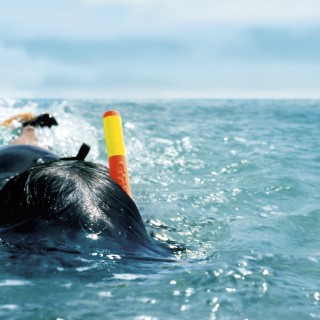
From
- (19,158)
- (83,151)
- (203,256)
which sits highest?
(83,151)

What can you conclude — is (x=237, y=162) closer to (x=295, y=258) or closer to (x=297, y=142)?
(x=297, y=142)

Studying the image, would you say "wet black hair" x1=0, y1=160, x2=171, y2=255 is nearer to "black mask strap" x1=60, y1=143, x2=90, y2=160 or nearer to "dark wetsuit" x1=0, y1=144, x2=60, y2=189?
"black mask strap" x1=60, y1=143, x2=90, y2=160

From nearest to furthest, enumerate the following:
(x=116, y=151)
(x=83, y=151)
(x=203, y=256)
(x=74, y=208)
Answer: (x=74, y=208) → (x=83, y=151) → (x=203, y=256) → (x=116, y=151)

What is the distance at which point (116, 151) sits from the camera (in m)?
4.82

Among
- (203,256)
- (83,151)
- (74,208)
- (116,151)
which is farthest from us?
(116,151)

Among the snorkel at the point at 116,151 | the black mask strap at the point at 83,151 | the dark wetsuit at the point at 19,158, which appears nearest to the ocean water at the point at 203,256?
the snorkel at the point at 116,151

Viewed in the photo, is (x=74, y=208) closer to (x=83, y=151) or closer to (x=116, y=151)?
(x=83, y=151)

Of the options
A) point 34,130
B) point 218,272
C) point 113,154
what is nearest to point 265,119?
point 34,130

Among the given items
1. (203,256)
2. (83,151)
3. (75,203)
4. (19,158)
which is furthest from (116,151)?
(75,203)

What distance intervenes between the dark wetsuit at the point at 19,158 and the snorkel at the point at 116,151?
49cm

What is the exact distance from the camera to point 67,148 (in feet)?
38.0

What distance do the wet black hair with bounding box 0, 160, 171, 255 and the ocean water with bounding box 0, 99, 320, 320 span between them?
7.4 inches

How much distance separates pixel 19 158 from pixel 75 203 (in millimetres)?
1751

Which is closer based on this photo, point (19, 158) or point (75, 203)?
point (75, 203)
